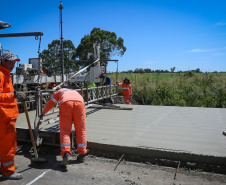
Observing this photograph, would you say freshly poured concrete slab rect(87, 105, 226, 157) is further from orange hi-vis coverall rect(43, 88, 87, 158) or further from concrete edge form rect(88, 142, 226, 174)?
orange hi-vis coverall rect(43, 88, 87, 158)

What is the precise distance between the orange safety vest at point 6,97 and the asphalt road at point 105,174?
3.42 feet

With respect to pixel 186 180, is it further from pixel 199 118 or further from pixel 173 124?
pixel 199 118

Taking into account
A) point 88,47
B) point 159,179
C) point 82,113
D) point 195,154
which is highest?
point 88,47

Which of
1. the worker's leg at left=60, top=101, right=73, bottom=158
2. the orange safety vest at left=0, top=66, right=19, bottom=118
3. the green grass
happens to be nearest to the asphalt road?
the worker's leg at left=60, top=101, right=73, bottom=158

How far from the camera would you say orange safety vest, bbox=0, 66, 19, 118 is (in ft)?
10.1

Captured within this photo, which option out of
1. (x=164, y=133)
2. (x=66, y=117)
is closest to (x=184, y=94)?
(x=164, y=133)

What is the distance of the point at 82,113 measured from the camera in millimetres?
3721

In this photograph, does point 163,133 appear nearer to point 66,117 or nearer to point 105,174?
point 105,174

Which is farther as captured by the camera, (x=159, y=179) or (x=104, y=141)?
(x=104, y=141)

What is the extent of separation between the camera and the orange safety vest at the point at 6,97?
308cm

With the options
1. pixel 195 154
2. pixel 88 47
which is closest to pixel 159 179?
pixel 195 154

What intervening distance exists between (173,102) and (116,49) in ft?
69.4

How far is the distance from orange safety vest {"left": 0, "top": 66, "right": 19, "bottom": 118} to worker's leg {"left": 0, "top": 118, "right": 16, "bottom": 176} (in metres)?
0.11

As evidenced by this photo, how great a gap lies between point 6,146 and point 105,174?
163cm
